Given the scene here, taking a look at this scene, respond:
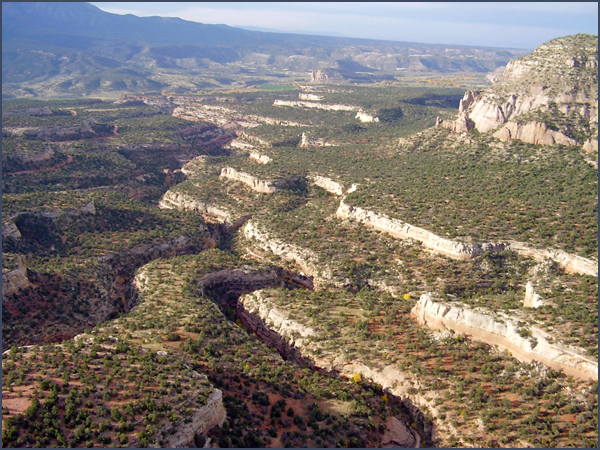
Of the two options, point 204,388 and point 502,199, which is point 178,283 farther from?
point 502,199

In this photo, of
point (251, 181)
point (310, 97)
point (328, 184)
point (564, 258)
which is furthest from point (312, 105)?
point (564, 258)

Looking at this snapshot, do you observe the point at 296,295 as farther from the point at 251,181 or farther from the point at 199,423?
the point at 251,181

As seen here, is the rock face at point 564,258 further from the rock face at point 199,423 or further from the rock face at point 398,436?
the rock face at point 199,423

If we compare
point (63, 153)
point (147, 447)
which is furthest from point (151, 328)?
point (63, 153)

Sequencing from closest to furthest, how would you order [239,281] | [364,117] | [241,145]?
[239,281] → [241,145] → [364,117]

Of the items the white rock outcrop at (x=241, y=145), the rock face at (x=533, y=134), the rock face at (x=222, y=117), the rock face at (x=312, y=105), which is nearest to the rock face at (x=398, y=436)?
the rock face at (x=533, y=134)

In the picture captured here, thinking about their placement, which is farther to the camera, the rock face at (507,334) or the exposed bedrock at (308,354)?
the exposed bedrock at (308,354)
